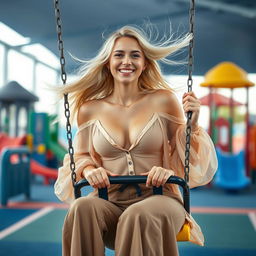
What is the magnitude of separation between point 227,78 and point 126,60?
4.97m

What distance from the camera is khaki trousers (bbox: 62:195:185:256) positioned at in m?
1.22

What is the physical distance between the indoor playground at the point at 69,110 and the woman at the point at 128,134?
59mm

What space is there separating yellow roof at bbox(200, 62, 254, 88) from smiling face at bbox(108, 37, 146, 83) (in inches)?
191

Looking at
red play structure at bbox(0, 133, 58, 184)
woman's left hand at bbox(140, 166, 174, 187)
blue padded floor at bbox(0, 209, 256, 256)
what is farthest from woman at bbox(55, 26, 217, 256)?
red play structure at bbox(0, 133, 58, 184)

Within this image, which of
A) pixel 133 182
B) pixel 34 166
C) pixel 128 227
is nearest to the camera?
pixel 128 227

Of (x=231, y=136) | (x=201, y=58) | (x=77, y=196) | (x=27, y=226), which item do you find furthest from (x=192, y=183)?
(x=201, y=58)

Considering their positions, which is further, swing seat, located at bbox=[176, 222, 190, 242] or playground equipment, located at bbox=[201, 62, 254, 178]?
playground equipment, located at bbox=[201, 62, 254, 178]

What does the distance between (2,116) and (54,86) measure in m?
6.48

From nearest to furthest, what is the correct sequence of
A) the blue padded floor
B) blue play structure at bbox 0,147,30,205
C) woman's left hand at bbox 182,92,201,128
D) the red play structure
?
woman's left hand at bbox 182,92,201,128 → the blue padded floor → blue play structure at bbox 0,147,30,205 → the red play structure

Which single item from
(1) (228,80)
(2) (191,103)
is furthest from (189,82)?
(1) (228,80)

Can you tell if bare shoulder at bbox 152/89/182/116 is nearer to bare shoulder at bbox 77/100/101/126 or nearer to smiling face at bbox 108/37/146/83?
smiling face at bbox 108/37/146/83

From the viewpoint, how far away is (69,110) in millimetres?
1557

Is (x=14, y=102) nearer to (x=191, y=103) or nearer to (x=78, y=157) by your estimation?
(x=78, y=157)

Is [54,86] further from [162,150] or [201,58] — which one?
[201,58]
